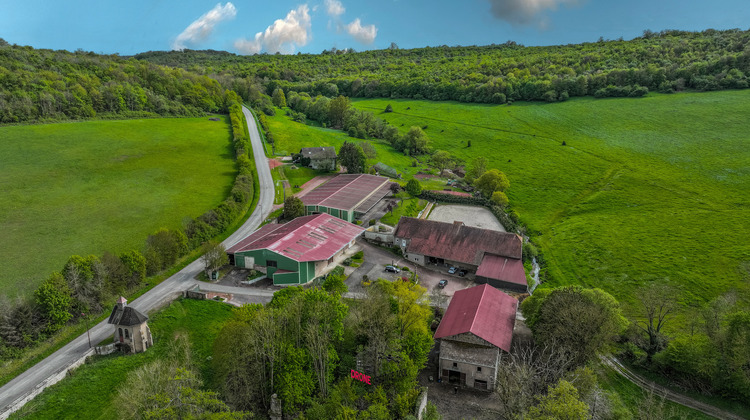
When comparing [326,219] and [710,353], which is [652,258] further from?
[326,219]

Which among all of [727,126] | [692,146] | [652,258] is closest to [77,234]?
[652,258]

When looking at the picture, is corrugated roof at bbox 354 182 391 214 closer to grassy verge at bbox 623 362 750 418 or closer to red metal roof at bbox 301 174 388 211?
red metal roof at bbox 301 174 388 211

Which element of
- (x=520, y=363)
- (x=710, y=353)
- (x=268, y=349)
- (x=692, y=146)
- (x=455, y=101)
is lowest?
(x=520, y=363)

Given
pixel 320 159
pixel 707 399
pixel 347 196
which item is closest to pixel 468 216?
pixel 347 196

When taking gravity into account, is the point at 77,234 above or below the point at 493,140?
below

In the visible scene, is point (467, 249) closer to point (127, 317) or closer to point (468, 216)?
point (468, 216)

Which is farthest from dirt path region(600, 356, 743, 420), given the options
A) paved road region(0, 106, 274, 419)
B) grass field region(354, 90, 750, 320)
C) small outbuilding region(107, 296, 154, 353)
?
paved road region(0, 106, 274, 419)

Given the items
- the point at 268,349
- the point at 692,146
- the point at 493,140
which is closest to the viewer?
the point at 268,349
